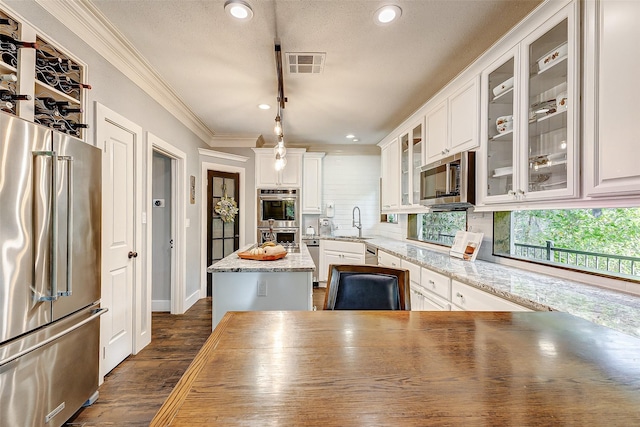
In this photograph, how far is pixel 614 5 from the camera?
1.29 metres

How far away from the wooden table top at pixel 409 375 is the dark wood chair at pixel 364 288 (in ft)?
1.54

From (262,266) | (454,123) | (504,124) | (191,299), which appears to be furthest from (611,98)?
(191,299)

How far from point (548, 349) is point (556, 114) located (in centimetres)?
146

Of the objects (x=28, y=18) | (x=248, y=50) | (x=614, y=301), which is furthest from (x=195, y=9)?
(x=614, y=301)

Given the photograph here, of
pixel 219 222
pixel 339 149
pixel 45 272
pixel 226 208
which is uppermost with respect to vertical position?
pixel 339 149

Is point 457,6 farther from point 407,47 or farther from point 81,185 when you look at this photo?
point 81,185

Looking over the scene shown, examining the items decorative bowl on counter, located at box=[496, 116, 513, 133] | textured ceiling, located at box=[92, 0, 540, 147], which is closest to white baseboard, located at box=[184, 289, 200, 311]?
textured ceiling, located at box=[92, 0, 540, 147]

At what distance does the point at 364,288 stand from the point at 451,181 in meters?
1.55

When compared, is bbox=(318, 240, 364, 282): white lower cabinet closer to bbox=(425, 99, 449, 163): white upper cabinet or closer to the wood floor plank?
bbox=(425, 99, 449, 163): white upper cabinet

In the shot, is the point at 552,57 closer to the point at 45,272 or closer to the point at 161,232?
the point at 45,272

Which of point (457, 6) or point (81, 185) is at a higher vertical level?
point (457, 6)

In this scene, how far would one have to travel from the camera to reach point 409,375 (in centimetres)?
66

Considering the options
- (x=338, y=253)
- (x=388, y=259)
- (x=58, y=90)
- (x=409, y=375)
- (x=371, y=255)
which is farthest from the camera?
(x=338, y=253)

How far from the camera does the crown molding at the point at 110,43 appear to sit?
1.82 m
